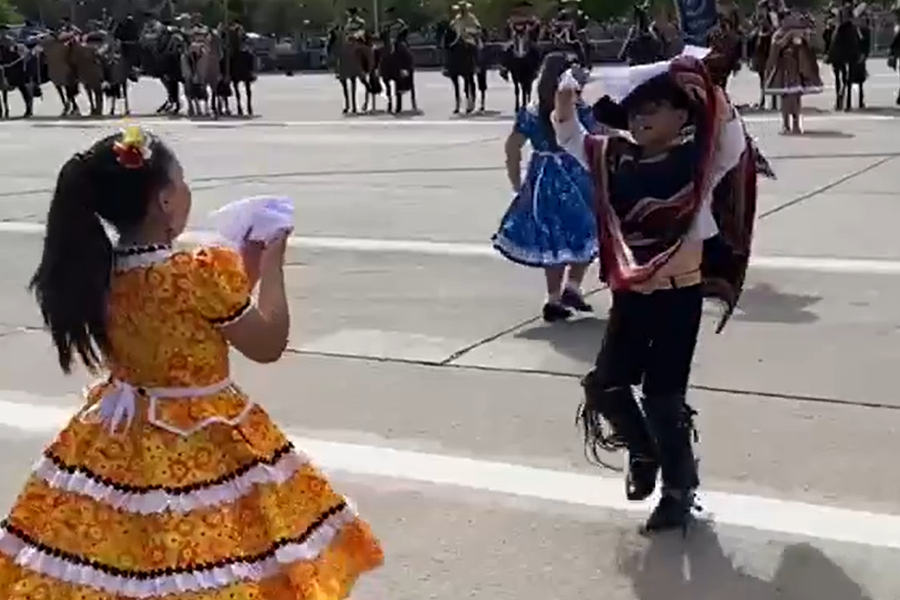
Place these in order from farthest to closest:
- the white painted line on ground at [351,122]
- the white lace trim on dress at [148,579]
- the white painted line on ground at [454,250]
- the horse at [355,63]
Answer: the horse at [355,63], the white painted line on ground at [351,122], the white painted line on ground at [454,250], the white lace trim on dress at [148,579]

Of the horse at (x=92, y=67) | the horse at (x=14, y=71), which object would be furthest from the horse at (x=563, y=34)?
the horse at (x=14, y=71)

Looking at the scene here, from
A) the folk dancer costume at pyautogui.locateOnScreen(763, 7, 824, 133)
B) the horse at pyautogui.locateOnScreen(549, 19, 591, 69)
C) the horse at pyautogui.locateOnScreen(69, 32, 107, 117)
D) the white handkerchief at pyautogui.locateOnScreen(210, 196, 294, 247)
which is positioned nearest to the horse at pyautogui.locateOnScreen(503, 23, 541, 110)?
the horse at pyautogui.locateOnScreen(549, 19, 591, 69)

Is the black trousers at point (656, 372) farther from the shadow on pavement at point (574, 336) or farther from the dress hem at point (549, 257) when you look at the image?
the dress hem at point (549, 257)

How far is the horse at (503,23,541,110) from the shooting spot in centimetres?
2338

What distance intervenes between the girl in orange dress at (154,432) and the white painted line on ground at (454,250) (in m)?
5.07

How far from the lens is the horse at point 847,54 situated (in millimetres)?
21125

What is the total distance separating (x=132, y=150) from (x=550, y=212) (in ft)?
16.4

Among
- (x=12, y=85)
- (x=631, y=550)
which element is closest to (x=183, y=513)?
(x=631, y=550)

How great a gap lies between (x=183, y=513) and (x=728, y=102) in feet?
7.84

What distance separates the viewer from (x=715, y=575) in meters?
4.43

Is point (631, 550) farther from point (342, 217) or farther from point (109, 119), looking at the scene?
point (109, 119)

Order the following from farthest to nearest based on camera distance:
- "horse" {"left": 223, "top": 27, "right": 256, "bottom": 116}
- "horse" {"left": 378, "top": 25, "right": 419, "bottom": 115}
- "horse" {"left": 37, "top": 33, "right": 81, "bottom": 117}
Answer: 1. "horse" {"left": 37, "top": 33, "right": 81, "bottom": 117}
2. "horse" {"left": 223, "top": 27, "right": 256, "bottom": 116}
3. "horse" {"left": 378, "top": 25, "right": 419, "bottom": 115}

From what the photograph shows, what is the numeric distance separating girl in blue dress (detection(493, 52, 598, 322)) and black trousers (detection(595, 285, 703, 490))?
3104mm

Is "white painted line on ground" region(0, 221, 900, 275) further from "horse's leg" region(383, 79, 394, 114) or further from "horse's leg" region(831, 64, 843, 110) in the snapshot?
"horse's leg" region(383, 79, 394, 114)
